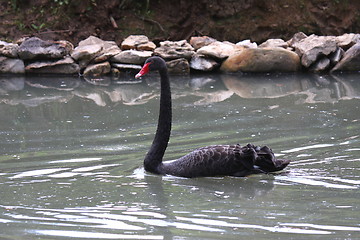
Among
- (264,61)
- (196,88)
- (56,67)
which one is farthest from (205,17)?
(196,88)

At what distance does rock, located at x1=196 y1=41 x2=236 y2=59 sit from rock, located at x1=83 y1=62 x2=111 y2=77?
5.10 feet

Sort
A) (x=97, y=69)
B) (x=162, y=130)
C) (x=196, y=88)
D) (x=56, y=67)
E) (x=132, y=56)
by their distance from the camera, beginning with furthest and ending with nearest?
1. (x=56, y=67)
2. (x=97, y=69)
3. (x=132, y=56)
4. (x=196, y=88)
5. (x=162, y=130)

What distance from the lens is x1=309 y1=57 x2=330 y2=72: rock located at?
10859mm

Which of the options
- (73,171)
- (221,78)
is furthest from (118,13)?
(73,171)

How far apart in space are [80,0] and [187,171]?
28.7ft

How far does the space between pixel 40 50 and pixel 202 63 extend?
268cm

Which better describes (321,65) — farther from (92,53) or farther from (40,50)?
(40,50)

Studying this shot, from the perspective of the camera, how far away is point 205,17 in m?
12.9

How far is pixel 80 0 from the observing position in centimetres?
1270

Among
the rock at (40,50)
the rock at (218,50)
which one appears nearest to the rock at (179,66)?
the rock at (218,50)

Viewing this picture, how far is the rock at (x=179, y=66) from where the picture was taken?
10949mm

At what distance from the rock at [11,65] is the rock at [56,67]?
4.0 inches

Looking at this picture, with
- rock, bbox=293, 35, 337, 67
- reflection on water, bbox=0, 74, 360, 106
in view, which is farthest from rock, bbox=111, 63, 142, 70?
rock, bbox=293, 35, 337, 67

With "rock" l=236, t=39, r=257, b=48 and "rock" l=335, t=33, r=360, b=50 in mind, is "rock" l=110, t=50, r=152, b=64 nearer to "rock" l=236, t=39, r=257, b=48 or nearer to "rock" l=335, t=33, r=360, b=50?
"rock" l=236, t=39, r=257, b=48
